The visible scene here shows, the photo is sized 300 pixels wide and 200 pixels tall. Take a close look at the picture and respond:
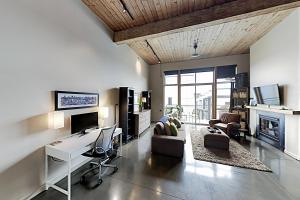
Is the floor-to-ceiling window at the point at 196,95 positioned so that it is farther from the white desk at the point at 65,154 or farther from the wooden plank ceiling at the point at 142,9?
the white desk at the point at 65,154

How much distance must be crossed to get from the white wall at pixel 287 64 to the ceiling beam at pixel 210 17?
1.24 m

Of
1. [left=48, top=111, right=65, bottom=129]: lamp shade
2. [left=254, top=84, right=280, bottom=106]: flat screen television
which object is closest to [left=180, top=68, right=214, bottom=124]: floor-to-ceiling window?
[left=254, top=84, right=280, bottom=106]: flat screen television

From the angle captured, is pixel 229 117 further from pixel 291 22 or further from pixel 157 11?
pixel 157 11

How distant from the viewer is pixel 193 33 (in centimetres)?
434

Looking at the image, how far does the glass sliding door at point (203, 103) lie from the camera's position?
7.31 metres

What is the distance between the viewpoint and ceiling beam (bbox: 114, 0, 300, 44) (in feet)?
8.76

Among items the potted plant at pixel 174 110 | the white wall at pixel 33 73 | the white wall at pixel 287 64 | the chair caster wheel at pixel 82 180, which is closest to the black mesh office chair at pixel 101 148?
the chair caster wheel at pixel 82 180

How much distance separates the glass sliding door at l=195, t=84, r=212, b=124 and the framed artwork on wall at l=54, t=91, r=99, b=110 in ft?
19.4

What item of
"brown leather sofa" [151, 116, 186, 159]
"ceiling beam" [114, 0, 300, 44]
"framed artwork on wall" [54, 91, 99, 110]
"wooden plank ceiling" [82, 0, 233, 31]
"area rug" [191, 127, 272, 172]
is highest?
"wooden plank ceiling" [82, 0, 233, 31]

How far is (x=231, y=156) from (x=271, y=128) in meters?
2.30

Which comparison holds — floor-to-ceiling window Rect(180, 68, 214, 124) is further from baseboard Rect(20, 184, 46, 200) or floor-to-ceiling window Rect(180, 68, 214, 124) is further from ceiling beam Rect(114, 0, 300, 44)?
baseboard Rect(20, 184, 46, 200)

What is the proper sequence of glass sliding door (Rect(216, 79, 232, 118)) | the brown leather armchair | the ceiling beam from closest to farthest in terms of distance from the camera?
the ceiling beam → the brown leather armchair → glass sliding door (Rect(216, 79, 232, 118))

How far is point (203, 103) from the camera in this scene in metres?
7.50

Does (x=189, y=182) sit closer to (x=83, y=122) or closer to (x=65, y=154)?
(x=65, y=154)
